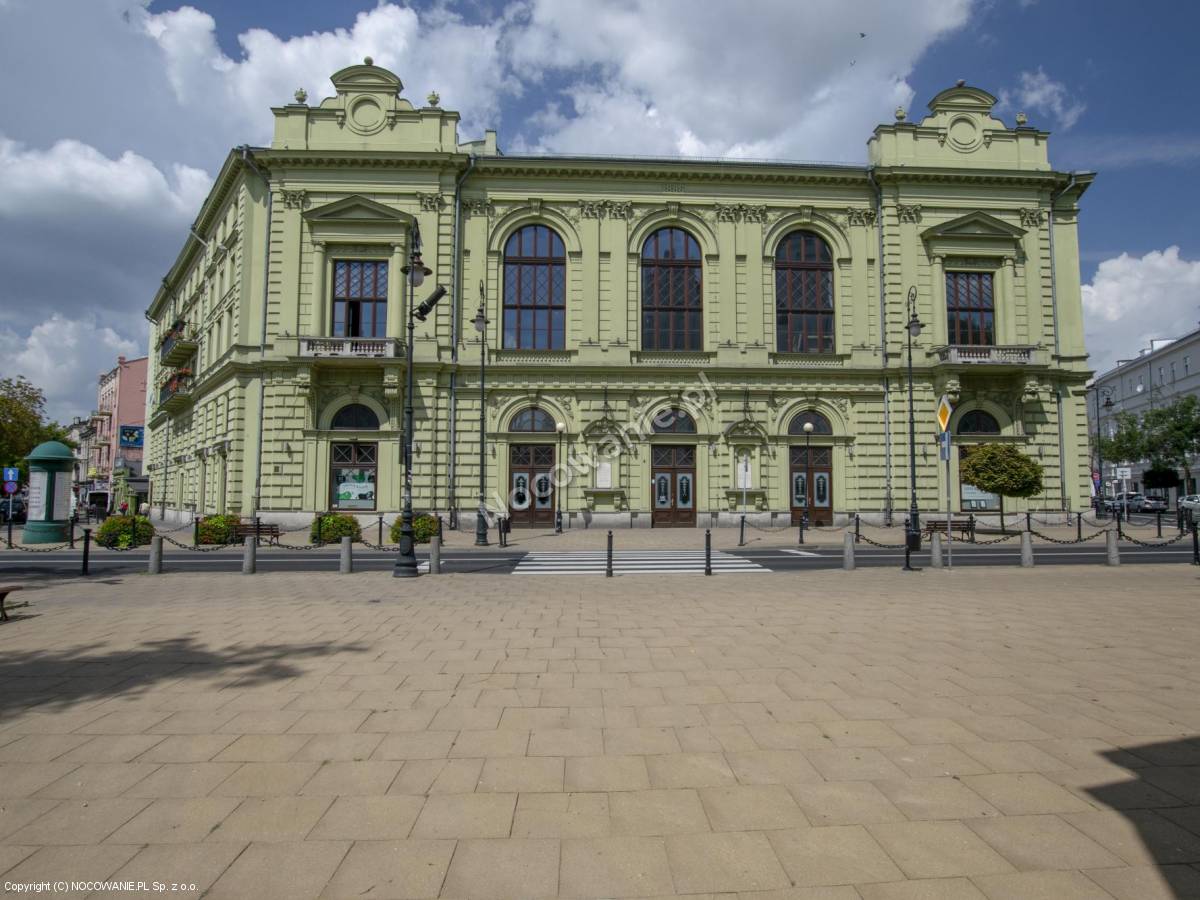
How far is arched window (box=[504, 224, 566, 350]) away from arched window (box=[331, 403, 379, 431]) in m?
6.90

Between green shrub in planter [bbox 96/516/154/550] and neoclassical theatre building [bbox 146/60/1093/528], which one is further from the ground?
neoclassical theatre building [bbox 146/60/1093/528]

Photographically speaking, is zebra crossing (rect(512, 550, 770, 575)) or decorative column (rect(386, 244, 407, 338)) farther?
decorative column (rect(386, 244, 407, 338))

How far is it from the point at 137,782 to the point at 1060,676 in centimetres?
730

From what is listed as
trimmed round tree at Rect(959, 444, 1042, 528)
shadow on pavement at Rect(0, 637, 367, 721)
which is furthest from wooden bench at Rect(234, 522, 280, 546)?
trimmed round tree at Rect(959, 444, 1042, 528)

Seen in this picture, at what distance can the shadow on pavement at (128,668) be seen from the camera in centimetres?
567

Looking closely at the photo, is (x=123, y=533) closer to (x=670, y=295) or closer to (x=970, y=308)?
(x=670, y=295)

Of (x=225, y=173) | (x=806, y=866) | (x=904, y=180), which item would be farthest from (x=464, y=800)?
(x=225, y=173)

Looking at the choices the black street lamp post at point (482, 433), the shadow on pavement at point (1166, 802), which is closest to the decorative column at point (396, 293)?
the black street lamp post at point (482, 433)

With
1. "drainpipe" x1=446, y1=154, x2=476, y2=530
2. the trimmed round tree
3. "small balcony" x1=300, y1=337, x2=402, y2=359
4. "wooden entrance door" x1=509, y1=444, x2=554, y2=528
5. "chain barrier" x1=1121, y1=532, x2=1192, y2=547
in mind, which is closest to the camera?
"chain barrier" x1=1121, y1=532, x2=1192, y2=547

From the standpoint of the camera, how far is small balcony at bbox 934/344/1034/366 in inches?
1160

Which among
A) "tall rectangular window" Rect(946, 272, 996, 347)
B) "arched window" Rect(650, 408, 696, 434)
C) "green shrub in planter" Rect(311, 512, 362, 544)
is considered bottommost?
"green shrub in planter" Rect(311, 512, 362, 544)

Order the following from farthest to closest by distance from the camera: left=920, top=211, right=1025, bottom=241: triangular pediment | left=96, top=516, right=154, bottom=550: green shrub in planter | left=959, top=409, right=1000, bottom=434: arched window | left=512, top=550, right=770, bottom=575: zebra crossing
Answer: left=920, top=211, right=1025, bottom=241: triangular pediment < left=959, top=409, right=1000, bottom=434: arched window < left=96, top=516, right=154, bottom=550: green shrub in planter < left=512, top=550, right=770, bottom=575: zebra crossing

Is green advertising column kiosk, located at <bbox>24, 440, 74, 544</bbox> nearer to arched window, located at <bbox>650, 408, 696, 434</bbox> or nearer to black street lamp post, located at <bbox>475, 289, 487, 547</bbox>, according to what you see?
black street lamp post, located at <bbox>475, 289, 487, 547</bbox>

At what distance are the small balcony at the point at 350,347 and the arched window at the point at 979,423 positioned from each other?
2587cm
